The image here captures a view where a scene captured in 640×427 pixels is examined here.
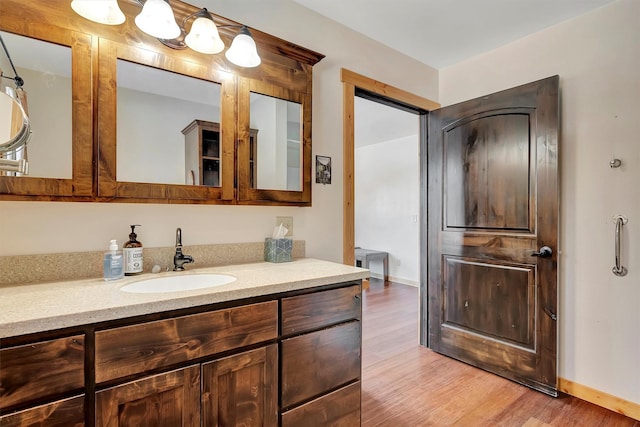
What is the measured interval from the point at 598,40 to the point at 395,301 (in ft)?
10.6

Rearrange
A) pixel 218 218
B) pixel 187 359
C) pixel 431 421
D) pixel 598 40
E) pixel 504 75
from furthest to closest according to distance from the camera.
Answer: pixel 504 75, pixel 598 40, pixel 431 421, pixel 218 218, pixel 187 359

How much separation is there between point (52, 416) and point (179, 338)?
0.34m

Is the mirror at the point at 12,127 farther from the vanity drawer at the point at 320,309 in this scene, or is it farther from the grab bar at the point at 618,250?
the grab bar at the point at 618,250

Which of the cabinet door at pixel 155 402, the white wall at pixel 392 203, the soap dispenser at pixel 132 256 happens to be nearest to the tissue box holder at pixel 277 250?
the soap dispenser at pixel 132 256

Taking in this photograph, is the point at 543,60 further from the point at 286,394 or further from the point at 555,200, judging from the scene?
the point at 286,394

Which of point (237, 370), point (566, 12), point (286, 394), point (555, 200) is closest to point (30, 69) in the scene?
point (237, 370)

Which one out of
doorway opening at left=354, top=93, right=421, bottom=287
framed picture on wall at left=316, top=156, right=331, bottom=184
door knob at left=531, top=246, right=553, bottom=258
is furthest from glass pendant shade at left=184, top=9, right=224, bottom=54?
doorway opening at left=354, top=93, right=421, bottom=287

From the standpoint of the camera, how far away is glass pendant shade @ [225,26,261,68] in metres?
1.50

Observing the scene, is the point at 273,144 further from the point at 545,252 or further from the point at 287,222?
the point at 545,252

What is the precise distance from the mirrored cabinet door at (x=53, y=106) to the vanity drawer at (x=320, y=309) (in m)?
0.93

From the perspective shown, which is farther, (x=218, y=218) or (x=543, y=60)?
(x=543, y=60)

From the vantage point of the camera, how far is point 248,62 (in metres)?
1.53

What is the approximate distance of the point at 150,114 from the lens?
1412 millimetres

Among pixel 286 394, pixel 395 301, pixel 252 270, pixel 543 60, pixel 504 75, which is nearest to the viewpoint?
pixel 286 394
